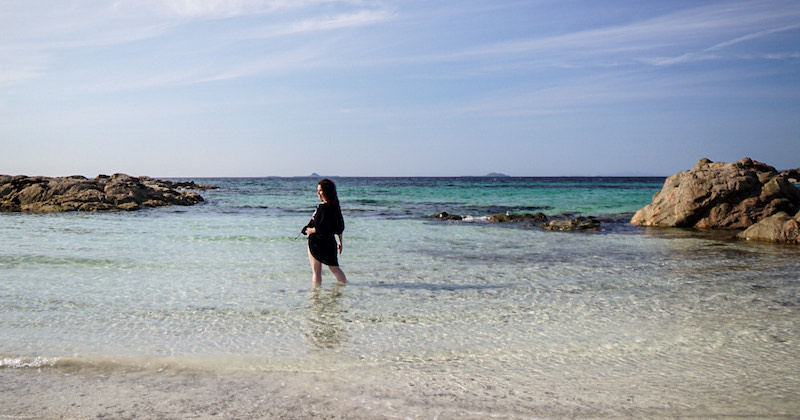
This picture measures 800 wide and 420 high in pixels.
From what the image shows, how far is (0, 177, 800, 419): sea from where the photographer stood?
417 centimetres

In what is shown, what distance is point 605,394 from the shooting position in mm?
4355

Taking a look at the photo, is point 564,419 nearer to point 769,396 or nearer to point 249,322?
point 769,396

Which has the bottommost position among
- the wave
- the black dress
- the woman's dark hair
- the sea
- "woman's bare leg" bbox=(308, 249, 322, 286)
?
the sea

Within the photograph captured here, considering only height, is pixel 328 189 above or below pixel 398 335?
above

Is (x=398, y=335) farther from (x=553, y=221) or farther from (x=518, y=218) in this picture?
(x=518, y=218)

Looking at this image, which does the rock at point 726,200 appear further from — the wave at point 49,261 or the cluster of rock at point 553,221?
the wave at point 49,261

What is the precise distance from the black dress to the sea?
573 millimetres

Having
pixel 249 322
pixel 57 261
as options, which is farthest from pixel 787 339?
pixel 57 261

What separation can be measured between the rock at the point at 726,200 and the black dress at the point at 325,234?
49.6 feet

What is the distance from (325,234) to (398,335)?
2918 mm

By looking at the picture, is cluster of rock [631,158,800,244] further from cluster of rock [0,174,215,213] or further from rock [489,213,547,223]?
cluster of rock [0,174,215,213]

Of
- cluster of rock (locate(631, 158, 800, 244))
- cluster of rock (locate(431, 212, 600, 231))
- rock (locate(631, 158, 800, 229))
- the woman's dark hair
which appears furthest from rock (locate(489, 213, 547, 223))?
the woman's dark hair

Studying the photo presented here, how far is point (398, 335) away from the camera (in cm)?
598

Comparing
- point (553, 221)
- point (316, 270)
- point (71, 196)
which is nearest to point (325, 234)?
point (316, 270)
